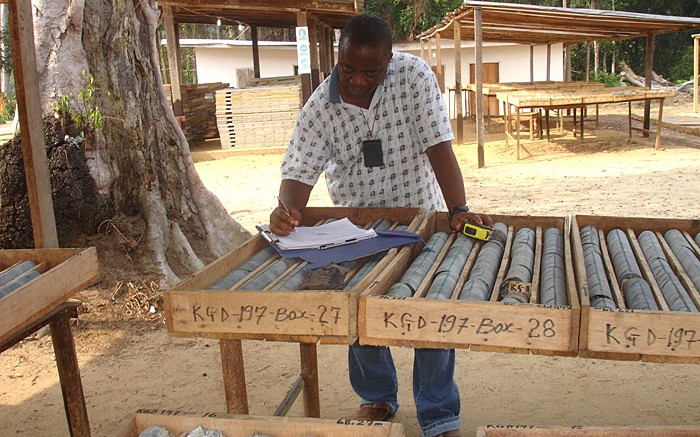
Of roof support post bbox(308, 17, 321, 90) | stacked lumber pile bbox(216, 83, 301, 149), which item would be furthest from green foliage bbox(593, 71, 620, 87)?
stacked lumber pile bbox(216, 83, 301, 149)

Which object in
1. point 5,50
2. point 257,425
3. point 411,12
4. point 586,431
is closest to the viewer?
point 586,431

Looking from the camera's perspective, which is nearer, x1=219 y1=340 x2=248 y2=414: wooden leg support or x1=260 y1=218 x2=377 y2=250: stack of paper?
x1=219 y1=340 x2=248 y2=414: wooden leg support

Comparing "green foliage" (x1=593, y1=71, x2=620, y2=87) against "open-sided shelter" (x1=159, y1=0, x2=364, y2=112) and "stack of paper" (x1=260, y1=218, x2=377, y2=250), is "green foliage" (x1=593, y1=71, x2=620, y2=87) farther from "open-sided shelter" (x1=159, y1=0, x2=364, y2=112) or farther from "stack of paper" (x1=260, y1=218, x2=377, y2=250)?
"stack of paper" (x1=260, y1=218, x2=377, y2=250)

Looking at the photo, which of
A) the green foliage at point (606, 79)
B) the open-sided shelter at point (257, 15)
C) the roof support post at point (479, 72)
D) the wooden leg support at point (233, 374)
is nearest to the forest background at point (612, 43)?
the green foliage at point (606, 79)

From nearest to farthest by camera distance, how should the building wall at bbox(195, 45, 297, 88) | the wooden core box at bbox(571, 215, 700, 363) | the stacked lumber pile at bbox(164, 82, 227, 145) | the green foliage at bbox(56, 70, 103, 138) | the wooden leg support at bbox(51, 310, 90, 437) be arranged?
1. the wooden core box at bbox(571, 215, 700, 363)
2. the wooden leg support at bbox(51, 310, 90, 437)
3. the green foliage at bbox(56, 70, 103, 138)
4. the stacked lumber pile at bbox(164, 82, 227, 145)
5. the building wall at bbox(195, 45, 297, 88)

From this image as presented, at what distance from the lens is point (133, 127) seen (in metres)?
5.46

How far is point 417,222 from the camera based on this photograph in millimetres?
2947

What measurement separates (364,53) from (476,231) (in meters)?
0.87

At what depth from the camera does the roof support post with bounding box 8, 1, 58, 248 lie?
3.27 meters

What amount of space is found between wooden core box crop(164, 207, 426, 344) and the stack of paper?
1.47 ft

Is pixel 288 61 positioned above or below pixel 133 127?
above

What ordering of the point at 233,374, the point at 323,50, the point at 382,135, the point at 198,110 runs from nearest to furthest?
1. the point at 233,374
2. the point at 382,135
3. the point at 198,110
4. the point at 323,50

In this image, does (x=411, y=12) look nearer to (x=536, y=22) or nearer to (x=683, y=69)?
(x=683, y=69)

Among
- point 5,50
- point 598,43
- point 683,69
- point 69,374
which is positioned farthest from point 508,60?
point 69,374
